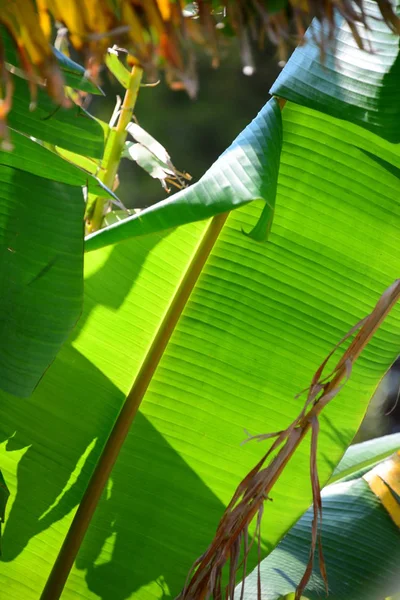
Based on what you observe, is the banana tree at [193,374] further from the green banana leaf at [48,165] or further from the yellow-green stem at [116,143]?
the yellow-green stem at [116,143]

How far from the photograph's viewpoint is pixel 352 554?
3.66ft

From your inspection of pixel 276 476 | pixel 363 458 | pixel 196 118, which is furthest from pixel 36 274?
pixel 196 118

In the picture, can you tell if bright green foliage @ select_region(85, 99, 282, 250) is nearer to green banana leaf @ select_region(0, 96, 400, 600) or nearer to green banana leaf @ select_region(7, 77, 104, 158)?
green banana leaf @ select_region(7, 77, 104, 158)

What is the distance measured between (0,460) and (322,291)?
1.77ft

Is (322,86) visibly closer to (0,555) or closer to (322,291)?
(322,291)

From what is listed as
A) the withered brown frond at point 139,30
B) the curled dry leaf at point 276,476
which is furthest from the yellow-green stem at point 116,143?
the withered brown frond at point 139,30

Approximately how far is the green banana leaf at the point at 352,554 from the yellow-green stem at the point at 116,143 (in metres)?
0.65

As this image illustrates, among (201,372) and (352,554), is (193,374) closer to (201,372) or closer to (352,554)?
(201,372)

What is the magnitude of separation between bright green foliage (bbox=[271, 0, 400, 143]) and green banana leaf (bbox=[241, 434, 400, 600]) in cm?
65

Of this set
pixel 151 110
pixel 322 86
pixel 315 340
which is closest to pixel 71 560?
pixel 315 340

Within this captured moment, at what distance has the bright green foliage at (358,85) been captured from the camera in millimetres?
771

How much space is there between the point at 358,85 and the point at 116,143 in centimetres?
52

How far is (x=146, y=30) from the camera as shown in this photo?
0.41 meters

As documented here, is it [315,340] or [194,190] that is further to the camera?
[315,340]
